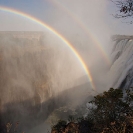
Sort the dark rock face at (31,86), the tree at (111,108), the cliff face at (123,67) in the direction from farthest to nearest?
the dark rock face at (31,86) → the cliff face at (123,67) → the tree at (111,108)

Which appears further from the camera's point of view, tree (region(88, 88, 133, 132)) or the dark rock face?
the dark rock face

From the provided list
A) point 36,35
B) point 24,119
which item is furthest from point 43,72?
point 36,35

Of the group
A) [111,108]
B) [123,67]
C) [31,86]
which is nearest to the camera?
[111,108]

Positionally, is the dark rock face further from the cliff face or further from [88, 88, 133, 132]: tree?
[88, 88, 133, 132]: tree

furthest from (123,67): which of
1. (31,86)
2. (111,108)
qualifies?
(111,108)

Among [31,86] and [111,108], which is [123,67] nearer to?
[31,86]

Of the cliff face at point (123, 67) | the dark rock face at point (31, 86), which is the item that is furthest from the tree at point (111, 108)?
the dark rock face at point (31, 86)

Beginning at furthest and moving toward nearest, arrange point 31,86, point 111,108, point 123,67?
point 31,86 → point 123,67 → point 111,108

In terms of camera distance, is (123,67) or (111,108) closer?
(111,108)

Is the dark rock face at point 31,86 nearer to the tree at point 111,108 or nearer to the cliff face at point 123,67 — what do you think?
the cliff face at point 123,67

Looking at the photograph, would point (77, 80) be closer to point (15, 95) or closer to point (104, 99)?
point (15, 95)

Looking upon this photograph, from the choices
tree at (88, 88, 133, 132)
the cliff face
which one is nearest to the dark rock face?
the cliff face
